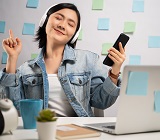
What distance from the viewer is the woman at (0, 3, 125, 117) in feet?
5.12

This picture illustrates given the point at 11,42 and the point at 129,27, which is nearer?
the point at 11,42

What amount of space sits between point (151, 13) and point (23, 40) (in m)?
0.94

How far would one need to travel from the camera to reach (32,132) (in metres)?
Result: 0.88

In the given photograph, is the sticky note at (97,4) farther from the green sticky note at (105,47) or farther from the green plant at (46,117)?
the green plant at (46,117)

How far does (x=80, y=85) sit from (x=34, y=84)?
26 cm

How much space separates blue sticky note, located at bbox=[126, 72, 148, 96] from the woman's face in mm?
931

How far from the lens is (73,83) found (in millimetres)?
1624

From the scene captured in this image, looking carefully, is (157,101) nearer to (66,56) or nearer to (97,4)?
(66,56)

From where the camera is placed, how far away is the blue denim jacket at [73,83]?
5.15ft

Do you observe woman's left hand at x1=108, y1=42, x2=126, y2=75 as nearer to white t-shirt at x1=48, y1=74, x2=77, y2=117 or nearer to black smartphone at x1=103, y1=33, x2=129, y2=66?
black smartphone at x1=103, y1=33, x2=129, y2=66

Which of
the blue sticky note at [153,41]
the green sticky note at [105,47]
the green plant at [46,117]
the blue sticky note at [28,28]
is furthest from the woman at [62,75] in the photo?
the green plant at [46,117]

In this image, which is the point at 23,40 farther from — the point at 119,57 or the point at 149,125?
the point at 149,125

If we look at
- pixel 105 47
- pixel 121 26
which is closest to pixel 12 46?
pixel 105 47

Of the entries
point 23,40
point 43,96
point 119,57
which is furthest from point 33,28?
point 119,57
